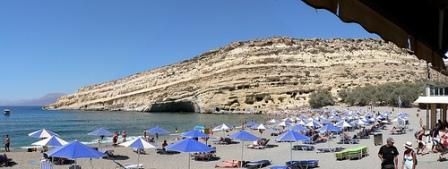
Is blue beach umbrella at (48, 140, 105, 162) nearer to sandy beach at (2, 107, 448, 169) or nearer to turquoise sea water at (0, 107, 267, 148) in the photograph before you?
sandy beach at (2, 107, 448, 169)

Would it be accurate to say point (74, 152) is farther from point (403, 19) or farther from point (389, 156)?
point (403, 19)


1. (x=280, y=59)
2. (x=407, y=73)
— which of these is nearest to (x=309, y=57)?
(x=280, y=59)

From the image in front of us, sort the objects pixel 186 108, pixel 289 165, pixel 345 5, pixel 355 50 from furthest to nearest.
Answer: pixel 355 50
pixel 186 108
pixel 289 165
pixel 345 5

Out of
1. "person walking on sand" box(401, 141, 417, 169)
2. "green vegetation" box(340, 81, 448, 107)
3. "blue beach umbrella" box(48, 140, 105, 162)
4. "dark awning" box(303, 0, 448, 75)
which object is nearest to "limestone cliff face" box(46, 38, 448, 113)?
"green vegetation" box(340, 81, 448, 107)

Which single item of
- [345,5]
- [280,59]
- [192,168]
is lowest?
[192,168]

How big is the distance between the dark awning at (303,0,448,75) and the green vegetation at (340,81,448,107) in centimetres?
7623

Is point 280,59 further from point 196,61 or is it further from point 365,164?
point 365,164

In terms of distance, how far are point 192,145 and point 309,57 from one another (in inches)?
4092

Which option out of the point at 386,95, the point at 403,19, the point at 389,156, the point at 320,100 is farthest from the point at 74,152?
the point at 320,100

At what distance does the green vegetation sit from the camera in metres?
78.0

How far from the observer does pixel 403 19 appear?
3.22m

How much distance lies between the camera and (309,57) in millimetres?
120000

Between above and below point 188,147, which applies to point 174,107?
above

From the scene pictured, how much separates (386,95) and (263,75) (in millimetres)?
32123
